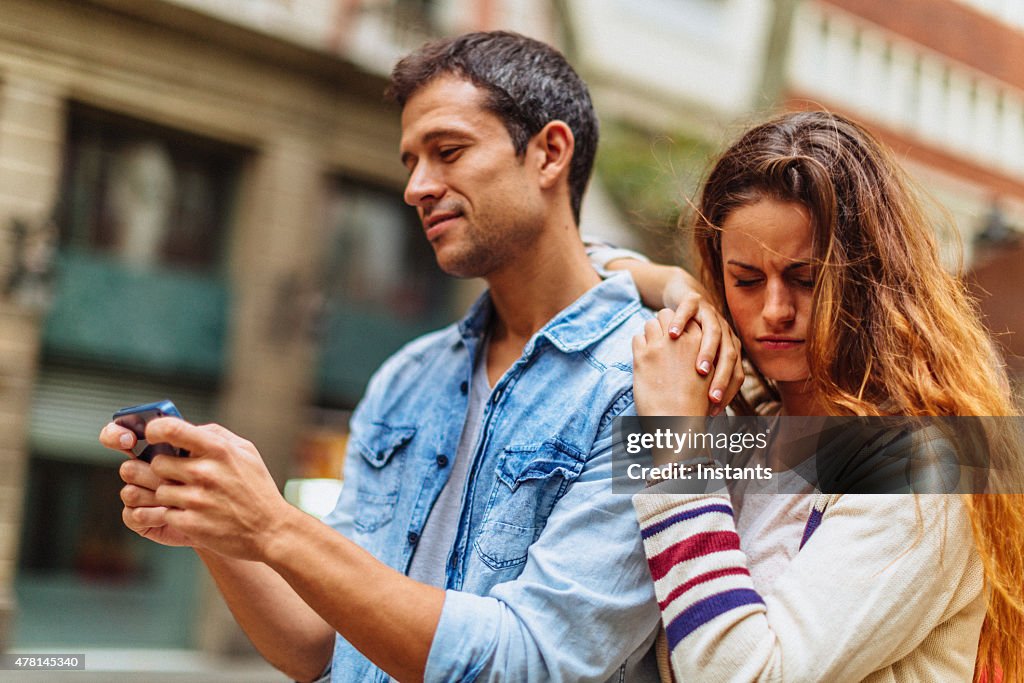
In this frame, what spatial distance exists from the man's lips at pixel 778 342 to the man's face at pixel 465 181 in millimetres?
578

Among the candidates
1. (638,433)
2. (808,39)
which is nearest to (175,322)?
(638,433)

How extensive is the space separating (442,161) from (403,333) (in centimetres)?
778

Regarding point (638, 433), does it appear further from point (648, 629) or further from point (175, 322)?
point (175, 322)

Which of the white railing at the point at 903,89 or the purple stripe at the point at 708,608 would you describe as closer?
the purple stripe at the point at 708,608

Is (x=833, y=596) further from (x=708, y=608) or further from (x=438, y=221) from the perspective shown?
(x=438, y=221)

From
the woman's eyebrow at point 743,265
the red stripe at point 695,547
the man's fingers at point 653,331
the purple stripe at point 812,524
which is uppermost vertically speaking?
the woman's eyebrow at point 743,265

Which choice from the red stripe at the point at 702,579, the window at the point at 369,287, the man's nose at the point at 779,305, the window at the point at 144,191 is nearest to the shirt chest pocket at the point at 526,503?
the red stripe at the point at 702,579

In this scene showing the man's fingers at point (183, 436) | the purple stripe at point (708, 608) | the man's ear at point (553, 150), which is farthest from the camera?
the man's ear at point (553, 150)

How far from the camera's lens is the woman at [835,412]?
59.6 inches

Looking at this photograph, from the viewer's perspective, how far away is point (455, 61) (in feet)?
7.11

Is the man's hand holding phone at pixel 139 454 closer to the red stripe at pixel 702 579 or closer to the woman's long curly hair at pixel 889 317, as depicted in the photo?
the red stripe at pixel 702 579

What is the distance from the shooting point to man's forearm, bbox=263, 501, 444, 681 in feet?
4.83

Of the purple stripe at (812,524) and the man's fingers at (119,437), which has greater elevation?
the man's fingers at (119,437)

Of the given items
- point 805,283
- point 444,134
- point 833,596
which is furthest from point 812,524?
point 444,134
